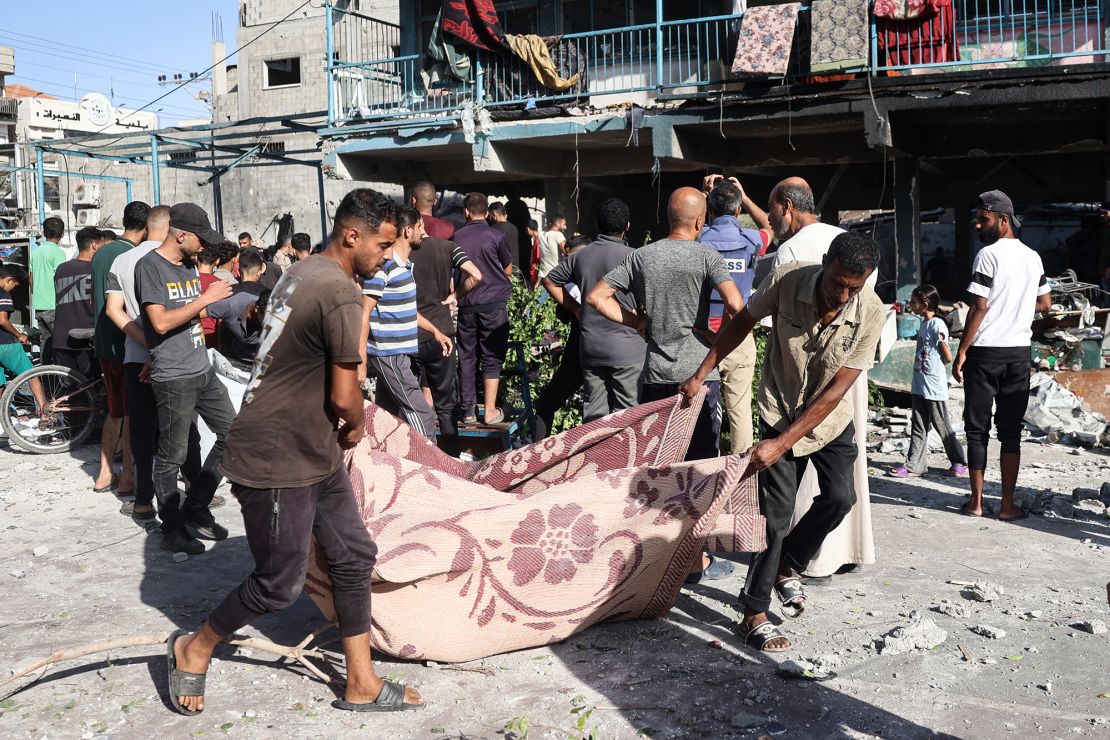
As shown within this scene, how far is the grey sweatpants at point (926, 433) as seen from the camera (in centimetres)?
754

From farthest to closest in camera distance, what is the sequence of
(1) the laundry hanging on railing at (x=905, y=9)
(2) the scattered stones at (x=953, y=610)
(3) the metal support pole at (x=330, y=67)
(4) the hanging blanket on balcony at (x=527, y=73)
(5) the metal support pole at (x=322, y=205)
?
(5) the metal support pole at (x=322, y=205)
(3) the metal support pole at (x=330, y=67)
(4) the hanging blanket on balcony at (x=527, y=73)
(1) the laundry hanging on railing at (x=905, y=9)
(2) the scattered stones at (x=953, y=610)

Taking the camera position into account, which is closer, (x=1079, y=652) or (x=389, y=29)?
(x=1079, y=652)

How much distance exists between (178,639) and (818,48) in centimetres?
1001

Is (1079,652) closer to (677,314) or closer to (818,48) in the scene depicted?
(677,314)

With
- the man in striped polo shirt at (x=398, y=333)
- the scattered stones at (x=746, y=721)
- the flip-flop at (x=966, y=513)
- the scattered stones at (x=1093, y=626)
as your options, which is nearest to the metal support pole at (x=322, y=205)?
the man in striped polo shirt at (x=398, y=333)

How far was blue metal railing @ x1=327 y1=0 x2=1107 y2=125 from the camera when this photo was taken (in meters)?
11.4

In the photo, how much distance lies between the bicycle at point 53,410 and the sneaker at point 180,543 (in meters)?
3.60

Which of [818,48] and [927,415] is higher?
[818,48]

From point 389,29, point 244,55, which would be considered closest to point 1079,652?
point 389,29

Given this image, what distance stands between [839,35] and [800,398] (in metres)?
8.41

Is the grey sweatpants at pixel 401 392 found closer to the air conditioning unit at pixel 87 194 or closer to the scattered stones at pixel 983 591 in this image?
the scattered stones at pixel 983 591

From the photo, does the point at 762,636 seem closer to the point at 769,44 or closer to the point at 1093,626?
the point at 1093,626

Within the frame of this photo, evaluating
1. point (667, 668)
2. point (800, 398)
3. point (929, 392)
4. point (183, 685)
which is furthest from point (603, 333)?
point (183, 685)

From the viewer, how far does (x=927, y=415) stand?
24.9 ft
